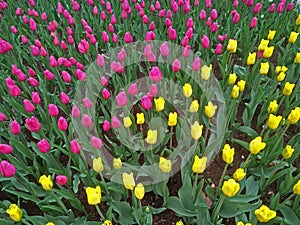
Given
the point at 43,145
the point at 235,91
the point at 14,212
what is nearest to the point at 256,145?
the point at 235,91

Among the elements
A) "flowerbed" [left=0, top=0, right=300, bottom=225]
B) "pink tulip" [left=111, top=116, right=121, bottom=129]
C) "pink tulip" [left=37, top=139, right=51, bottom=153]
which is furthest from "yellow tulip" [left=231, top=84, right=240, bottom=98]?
"pink tulip" [left=37, top=139, right=51, bottom=153]

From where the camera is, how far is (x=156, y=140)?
200 centimetres

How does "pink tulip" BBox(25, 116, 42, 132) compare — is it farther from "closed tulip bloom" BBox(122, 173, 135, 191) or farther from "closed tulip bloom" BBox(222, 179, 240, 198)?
"closed tulip bloom" BBox(222, 179, 240, 198)

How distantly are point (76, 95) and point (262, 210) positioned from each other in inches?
65.7

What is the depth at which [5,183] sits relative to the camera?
2184 millimetres

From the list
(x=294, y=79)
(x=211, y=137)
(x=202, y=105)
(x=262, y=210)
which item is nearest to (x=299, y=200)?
(x=262, y=210)

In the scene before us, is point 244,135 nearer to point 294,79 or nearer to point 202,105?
point 202,105

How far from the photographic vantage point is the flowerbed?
1.80 metres

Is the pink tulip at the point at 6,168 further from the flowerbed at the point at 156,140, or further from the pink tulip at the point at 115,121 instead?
the pink tulip at the point at 115,121

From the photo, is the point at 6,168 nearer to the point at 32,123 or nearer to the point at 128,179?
the point at 32,123

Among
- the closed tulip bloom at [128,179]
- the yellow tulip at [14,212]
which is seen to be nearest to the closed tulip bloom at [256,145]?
the closed tulip bloom at [128,179]

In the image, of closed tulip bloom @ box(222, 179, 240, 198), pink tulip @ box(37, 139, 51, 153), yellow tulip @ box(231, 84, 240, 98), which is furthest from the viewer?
yellow tulip @ box(231, 84, 240, 98)

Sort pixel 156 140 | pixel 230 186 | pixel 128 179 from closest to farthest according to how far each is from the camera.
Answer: pixel 230 186, pixel 128 179, pixel 156 140

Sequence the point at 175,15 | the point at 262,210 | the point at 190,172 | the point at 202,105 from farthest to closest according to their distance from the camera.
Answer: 1. the point at 175,15
2. the point at 202,105
3. the point at 190,172
4. the point at 262,210
